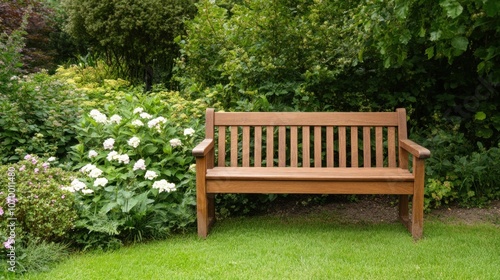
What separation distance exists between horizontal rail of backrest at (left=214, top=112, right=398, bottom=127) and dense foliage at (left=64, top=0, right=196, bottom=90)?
5125mm

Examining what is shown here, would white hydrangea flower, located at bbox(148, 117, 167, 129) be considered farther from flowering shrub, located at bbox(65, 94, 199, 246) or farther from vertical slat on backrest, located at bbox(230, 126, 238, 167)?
vertical slat on backrest, located at bbox(230, 126, 238, 167)

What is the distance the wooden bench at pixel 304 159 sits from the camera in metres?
4.39

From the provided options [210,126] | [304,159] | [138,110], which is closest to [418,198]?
[304,159]

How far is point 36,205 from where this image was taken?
155 inches

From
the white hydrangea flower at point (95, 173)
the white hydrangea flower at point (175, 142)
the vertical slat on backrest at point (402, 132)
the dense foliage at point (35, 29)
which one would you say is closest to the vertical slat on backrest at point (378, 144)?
the vertical slat on backrest at point (402, 132)

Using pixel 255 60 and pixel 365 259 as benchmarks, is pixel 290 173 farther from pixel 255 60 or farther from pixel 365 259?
pixel 255 60

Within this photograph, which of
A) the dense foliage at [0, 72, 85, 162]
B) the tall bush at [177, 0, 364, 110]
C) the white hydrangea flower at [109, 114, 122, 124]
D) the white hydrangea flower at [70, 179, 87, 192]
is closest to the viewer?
the white hydrangea flower at [70, 179, 87, 192]

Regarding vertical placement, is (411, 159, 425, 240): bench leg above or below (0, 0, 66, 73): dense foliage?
below

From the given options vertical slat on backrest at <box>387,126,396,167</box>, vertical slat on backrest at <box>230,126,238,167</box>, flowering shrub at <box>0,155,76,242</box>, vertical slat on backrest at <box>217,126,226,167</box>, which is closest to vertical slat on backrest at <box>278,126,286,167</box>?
vertical slat on backrest at <box>230,126,238,167</box>

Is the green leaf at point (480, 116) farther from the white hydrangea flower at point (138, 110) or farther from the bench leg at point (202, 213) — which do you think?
the white hydrangea flower at point (138, 110)

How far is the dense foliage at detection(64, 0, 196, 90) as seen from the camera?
9.86 meters

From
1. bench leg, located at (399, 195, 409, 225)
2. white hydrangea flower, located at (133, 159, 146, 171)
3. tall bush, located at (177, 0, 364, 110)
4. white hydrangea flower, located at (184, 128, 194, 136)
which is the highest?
tall bush, located at (177, 0, 364, 110)

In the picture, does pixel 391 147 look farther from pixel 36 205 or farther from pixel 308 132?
pixel 36 205

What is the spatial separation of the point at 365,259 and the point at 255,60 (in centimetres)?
264
